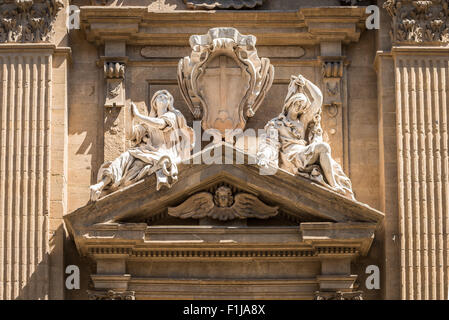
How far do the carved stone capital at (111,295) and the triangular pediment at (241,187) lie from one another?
94cm

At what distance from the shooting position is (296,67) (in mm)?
25219

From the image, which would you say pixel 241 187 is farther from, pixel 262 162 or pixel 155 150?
pixel 155 150

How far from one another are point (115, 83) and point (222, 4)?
2083 mm

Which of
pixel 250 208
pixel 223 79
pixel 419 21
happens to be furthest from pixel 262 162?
pixel 419 21

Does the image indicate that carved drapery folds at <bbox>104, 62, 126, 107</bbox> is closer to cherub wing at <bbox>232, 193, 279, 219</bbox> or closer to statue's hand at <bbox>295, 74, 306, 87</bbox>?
cherub wing at <bbox>232, 193, 279, 219</bbox>

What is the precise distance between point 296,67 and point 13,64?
4.25 metres

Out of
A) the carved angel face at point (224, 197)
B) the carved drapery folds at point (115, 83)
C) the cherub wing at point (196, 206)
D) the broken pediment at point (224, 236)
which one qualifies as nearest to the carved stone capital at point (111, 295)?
the broken pediment at point (224, 236)

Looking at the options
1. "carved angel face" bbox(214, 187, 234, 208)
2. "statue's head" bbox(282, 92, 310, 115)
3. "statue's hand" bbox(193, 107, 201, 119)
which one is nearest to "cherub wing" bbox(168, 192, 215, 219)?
"carved angel face" bbox(214, 187, 234, 208)

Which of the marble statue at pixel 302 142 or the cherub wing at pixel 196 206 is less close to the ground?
the marble statue at pixel 302 142

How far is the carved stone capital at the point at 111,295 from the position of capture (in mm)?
23359

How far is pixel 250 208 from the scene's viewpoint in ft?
78.0

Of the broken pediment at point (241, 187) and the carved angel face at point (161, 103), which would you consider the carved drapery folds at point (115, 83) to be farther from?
the broken pediment at point (241, 187)

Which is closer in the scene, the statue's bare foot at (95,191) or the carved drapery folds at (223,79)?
the statue's bare foot at (95,191)

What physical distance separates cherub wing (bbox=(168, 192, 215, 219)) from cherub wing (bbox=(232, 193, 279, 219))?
0.36 metres
